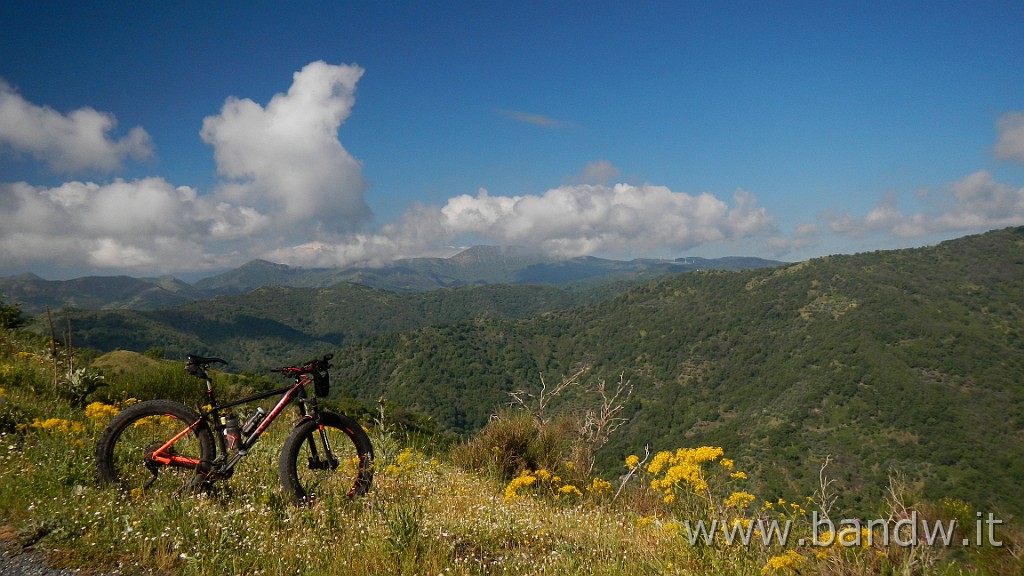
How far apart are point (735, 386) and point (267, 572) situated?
139 m

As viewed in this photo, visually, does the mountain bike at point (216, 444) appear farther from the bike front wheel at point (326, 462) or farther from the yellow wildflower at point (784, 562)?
the yellow wildflower at point (784, 562)

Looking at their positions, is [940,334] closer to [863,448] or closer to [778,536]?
[863,448]

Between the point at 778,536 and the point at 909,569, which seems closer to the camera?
the point at 909,569

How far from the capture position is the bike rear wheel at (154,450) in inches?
176

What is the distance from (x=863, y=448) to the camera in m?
79.7

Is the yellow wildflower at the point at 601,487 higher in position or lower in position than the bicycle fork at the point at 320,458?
lower

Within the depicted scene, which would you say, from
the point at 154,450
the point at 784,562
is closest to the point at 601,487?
the point at 784,562

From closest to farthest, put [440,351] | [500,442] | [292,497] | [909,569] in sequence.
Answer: [909,569] < [292,497] < [500,442] < [440,351]

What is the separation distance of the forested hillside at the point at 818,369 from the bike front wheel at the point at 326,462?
51492 millimetres

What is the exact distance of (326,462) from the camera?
15.8ft

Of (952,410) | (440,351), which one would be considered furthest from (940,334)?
(440,351)

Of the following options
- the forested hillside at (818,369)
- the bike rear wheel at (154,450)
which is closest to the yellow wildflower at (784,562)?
the bike rear wheel at (154,450)

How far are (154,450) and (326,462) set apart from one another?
1654 millimetres

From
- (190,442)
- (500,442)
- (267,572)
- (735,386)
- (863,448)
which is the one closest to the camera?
(267,572)
